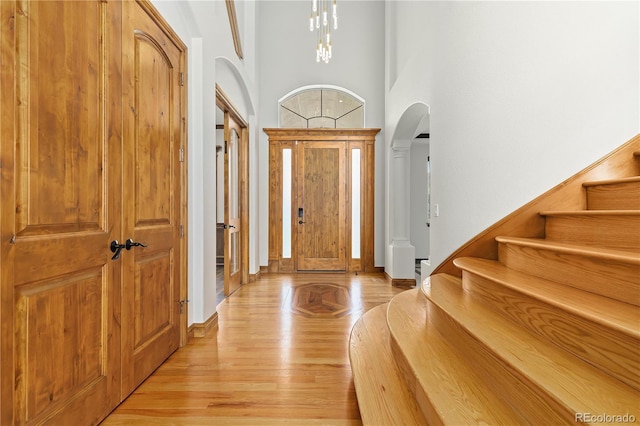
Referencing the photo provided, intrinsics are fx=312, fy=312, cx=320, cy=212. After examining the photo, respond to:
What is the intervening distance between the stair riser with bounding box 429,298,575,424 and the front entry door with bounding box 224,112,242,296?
311 cm

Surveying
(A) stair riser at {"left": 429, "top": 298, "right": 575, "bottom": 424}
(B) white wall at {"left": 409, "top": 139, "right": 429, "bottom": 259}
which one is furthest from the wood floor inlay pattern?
(B) white wall at {"left": 409, "top": 139, "right": 429, "bottom": 259}

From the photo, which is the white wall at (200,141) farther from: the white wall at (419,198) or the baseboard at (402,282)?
the white wall at (419,198)

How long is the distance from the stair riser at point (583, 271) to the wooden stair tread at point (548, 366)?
13.8 inches

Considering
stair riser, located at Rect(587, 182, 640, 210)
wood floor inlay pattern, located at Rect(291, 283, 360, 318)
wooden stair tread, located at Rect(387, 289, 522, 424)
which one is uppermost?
stair riser, located at Rect(587, 182, 640, 210)

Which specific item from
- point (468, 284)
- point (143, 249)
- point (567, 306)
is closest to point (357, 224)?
point (468, 284)

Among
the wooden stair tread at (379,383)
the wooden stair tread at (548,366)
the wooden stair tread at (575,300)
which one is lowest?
the wooden stair tread at (379,383)

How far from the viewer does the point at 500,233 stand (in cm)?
229

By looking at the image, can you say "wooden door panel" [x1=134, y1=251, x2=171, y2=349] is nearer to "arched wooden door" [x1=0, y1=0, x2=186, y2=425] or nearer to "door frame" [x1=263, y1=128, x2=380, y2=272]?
"arched wooden door" [x1=0, y1=0, x2=186, y2=425]

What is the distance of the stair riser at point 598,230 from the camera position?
1609 millimetres

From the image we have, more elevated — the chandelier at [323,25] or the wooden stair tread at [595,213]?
the chandelier at [323,25]

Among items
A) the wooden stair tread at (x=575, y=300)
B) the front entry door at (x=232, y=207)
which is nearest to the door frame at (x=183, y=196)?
the front entry door at (x=232, y=207)

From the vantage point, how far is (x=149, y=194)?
207 cm

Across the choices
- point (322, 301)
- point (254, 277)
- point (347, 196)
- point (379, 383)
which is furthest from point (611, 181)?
point (254, 277)

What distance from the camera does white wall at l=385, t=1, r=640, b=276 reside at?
2150 millimetres
